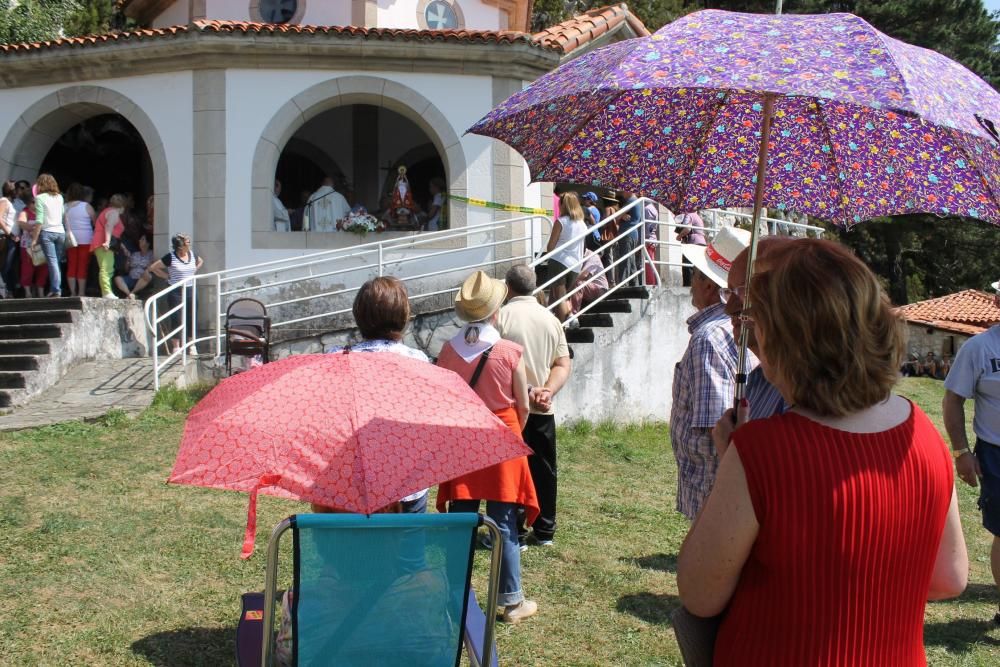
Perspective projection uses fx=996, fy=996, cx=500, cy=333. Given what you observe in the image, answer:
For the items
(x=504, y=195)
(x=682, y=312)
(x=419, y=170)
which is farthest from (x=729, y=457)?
(x=419, y=170)

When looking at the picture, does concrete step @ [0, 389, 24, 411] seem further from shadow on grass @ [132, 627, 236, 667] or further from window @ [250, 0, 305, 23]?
window @ [250, 0, 305, 23]

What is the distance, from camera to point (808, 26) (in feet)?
9.60

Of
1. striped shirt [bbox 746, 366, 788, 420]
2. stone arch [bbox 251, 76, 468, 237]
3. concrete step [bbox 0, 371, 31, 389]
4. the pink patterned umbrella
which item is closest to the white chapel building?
stone arch [bbox 251, 76, 468, 237]

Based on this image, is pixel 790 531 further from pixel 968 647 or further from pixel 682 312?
pixel 682 312

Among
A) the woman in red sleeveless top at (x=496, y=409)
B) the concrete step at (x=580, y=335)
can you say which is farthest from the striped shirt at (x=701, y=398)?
the concrete step at (x=580, y=335)

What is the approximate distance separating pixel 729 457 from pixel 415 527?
3.79ft

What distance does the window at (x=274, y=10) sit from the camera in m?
14.7

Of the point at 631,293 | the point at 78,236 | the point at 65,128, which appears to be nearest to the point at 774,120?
the point at 631,293

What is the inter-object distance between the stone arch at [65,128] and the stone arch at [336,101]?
4.28ft

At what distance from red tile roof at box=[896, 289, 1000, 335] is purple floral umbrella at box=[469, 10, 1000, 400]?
112 feet

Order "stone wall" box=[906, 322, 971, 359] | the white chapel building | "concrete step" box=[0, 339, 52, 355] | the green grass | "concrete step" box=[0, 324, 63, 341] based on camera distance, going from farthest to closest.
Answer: "stone wall" box=[906, 322, 971, 359] < the white chapel building < "concrete step" box=[0, 324, 63, 341] < "concrete step" box=[0, 339, 52, 355] < the green grass

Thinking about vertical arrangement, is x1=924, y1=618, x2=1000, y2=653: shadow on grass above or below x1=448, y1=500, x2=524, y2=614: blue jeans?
below

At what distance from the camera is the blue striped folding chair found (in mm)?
2805

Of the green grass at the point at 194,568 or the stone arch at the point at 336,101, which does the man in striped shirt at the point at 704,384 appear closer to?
the green grass at the point at 194,568
